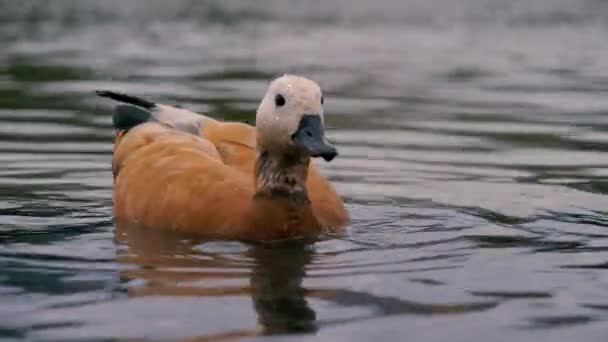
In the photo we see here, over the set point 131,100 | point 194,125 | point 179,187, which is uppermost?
point 131,100

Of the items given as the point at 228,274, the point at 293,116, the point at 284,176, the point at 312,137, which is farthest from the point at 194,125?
the point at 228,274

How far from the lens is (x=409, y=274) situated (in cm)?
666

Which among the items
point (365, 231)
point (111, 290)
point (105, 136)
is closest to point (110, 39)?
point (105, 136)

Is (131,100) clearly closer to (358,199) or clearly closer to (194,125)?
(194,125)

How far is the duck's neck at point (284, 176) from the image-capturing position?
25.4 ft

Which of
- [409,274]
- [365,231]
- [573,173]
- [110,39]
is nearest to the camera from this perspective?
[409,274]

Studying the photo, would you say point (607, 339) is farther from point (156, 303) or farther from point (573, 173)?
point (573, 173)

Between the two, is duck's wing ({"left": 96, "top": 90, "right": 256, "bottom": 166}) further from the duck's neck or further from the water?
the duck's neck

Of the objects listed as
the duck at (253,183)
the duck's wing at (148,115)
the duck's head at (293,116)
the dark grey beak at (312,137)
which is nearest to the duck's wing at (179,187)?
the duck at (253,183)

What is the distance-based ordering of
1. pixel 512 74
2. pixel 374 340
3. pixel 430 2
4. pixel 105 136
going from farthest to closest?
pixel 430 2 → pixel 512 74 → pixel 105 136 → pixel 374 340

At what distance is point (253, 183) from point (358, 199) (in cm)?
136

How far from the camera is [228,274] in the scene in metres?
6.71

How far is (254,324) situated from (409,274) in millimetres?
1198

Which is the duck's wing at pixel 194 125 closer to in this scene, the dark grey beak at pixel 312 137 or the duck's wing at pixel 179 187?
the duck's wing at pixel 179 187
